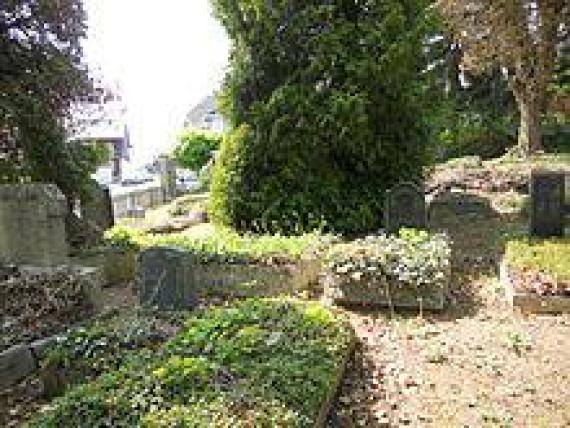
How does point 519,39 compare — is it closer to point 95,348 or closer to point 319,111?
point 319,111

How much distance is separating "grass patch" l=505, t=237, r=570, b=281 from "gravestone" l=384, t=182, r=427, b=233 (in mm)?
1360

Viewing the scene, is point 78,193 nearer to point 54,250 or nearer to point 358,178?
point 54,250

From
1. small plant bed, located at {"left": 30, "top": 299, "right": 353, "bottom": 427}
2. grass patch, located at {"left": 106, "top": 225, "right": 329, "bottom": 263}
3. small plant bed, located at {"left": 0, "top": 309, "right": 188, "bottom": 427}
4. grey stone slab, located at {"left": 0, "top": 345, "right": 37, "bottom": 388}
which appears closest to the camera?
small plant bed, located at {"left": 30, "top": 299, "right": 353, "bottom": 427}

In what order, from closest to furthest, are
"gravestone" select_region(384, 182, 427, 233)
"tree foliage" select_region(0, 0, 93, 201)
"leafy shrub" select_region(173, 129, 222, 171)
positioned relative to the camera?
"tree foliage" select_region(0, 0, 93, 201), "gravestone" select_region(384, 182, 427, 233), "leafy shrub" select_region(173, 129, 222, 171)

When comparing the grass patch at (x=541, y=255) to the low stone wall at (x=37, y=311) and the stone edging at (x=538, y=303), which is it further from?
the low stone wall at (x=37, y=311)

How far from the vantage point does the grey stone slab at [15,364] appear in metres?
6.21

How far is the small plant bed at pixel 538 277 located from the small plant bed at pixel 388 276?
0.80 metres

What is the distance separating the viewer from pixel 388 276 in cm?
812

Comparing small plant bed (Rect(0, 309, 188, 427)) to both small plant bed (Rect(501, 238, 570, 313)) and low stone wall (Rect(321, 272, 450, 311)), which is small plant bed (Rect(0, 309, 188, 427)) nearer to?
low stone wall (Rect(321, 272, 450, 311))

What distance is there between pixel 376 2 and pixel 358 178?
3.01 meters

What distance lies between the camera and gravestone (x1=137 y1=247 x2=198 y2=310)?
7.41 m

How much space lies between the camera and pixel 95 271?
8102mm

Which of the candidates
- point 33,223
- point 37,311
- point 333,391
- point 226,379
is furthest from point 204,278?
point 226,379

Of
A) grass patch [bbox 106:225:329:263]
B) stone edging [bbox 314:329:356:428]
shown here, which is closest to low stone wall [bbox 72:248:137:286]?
grass patch [bbox 106:225:329:263]
